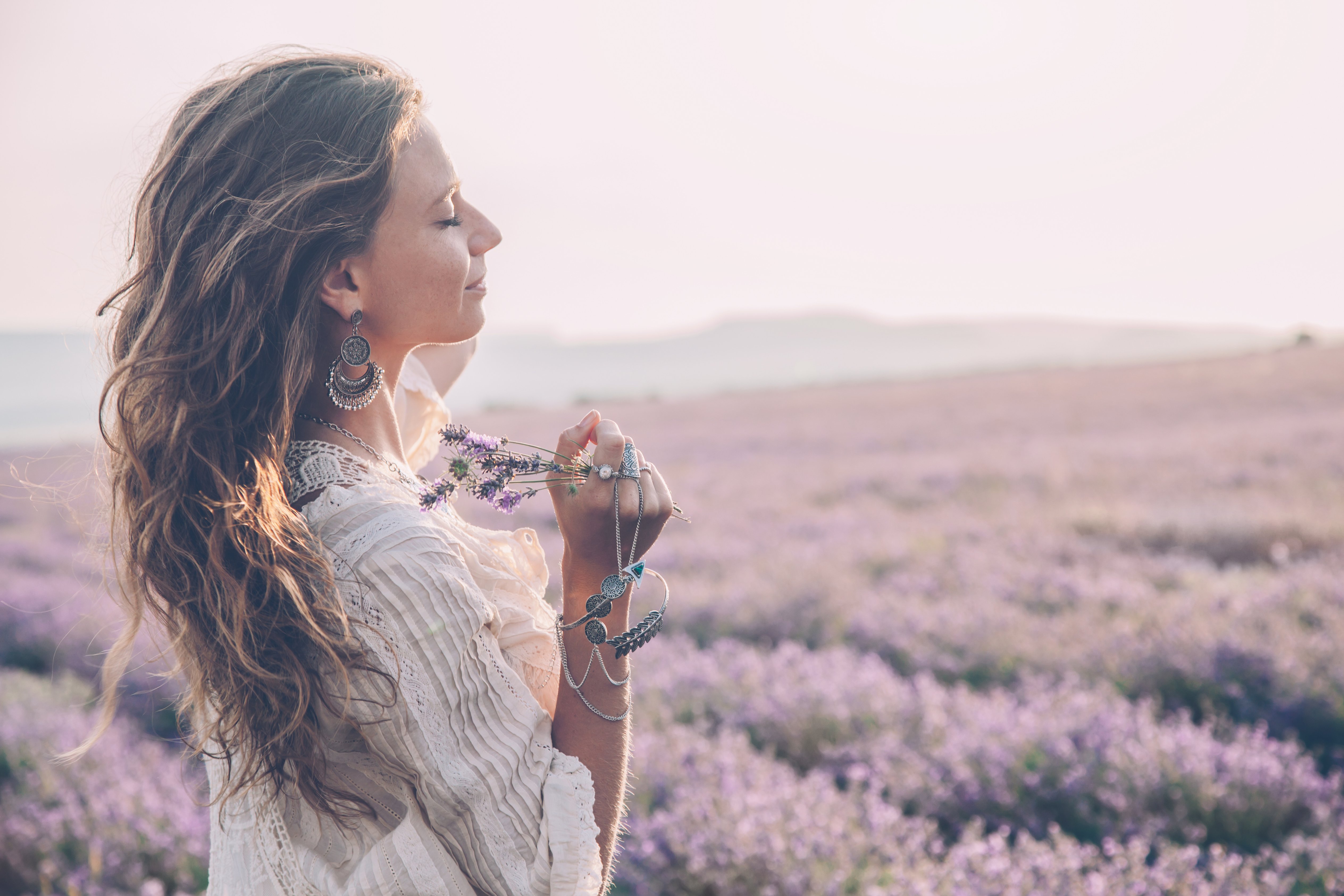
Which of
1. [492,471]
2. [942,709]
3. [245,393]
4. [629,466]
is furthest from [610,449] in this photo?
Result: [942,709]

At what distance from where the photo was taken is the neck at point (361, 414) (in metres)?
1.36

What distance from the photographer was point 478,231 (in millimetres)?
1414

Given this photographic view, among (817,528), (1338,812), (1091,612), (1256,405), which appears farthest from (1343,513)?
(1256,405)

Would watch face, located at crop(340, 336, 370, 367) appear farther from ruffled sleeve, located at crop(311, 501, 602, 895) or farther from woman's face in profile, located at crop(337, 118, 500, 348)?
ruffled sleeve, located at crop(311, 501, 602, 895)

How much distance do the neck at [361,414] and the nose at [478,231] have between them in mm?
222

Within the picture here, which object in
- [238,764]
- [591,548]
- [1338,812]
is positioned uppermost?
[591,548]

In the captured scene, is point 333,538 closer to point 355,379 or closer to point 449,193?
point 355,379

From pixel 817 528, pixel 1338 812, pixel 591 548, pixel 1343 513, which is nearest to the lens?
pixel 591 548

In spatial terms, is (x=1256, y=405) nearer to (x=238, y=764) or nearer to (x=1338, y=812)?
(x=1338, y=812)

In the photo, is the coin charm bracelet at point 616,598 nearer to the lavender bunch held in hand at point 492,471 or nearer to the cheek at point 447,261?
the lavender bunch held in hand at point 492,471

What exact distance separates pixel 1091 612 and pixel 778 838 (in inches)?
113

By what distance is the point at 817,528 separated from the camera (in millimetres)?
7578

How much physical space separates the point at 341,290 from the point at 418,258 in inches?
5.0

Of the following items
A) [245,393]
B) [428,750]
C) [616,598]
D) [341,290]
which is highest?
[341,290]
